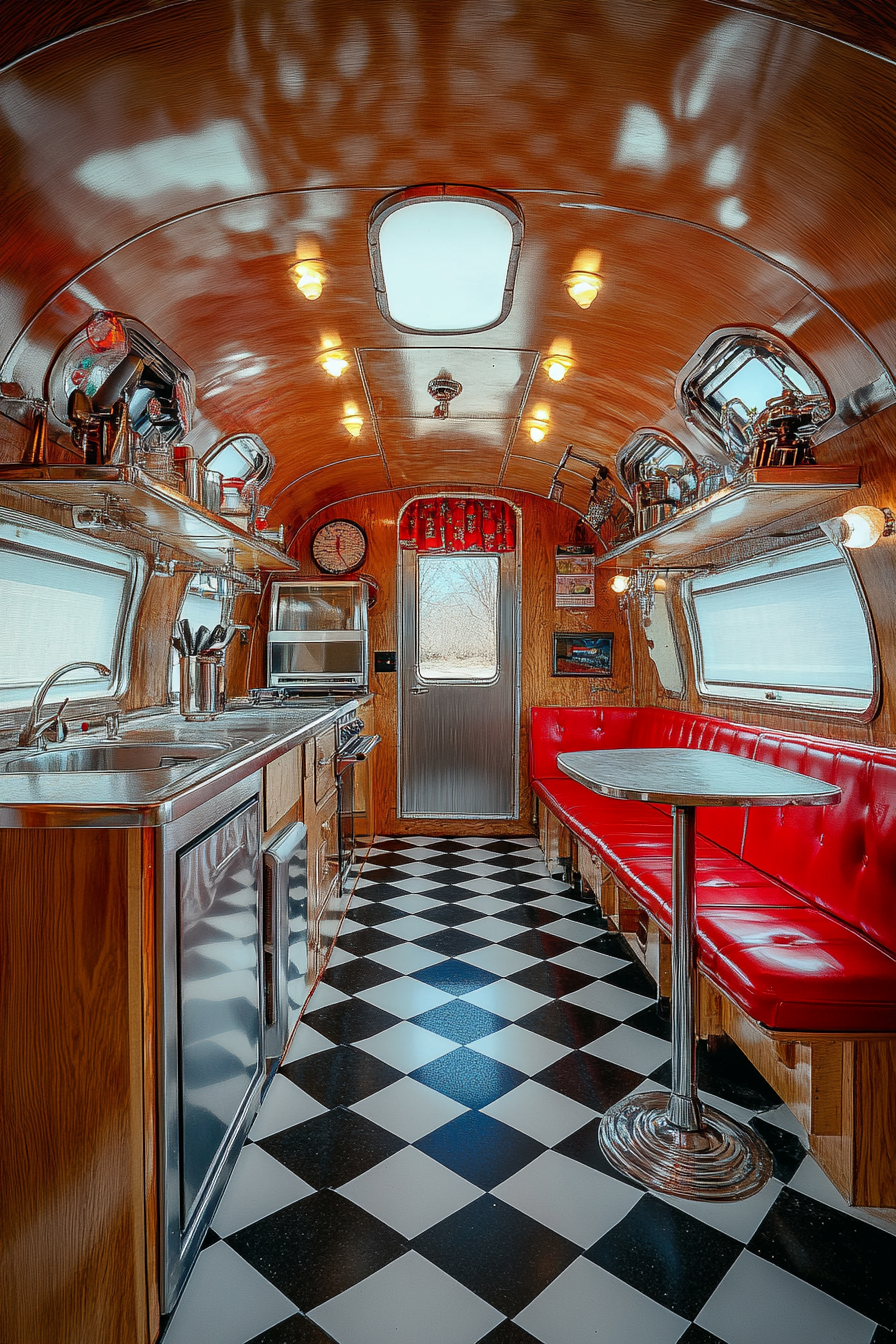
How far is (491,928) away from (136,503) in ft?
8.94

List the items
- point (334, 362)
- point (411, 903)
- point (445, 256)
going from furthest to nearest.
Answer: point (411, 903) < point (334, 362) < point (445, 256)

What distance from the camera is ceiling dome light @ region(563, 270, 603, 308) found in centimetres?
284

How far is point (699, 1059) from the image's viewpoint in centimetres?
278

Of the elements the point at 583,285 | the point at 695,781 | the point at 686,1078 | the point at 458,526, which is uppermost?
the point at 583,285

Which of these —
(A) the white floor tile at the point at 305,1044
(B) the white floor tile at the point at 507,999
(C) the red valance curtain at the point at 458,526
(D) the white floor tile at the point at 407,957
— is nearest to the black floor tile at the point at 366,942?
(D) the white floor tile at the point at 407,957

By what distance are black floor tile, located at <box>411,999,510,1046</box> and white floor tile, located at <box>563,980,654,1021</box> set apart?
0.37 m

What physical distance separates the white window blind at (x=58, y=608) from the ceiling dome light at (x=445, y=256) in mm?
1527

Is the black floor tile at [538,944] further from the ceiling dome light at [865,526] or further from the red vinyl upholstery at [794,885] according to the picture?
the ceiling dome light at [865,526]

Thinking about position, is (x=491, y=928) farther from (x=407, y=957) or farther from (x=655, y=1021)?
(x=655, y=1021)

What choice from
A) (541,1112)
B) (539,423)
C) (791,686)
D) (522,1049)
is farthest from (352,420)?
(541,1112)

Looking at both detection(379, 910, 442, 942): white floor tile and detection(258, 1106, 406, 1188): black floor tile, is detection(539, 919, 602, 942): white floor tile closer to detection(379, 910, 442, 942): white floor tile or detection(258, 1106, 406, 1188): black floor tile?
detection(379, 910, 442, 942): white floor tile

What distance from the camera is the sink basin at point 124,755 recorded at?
2.43 m

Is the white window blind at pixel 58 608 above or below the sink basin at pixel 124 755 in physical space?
above

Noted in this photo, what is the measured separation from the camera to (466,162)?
7.39 ft
